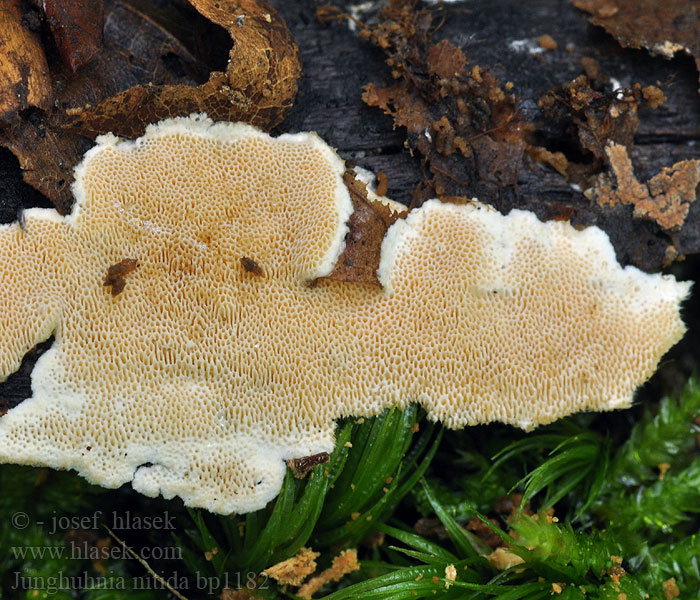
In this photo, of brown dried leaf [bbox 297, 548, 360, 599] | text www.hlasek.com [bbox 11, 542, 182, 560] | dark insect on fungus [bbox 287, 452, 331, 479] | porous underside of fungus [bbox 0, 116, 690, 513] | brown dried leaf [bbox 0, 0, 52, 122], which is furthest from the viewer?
text www.hlasek.com [bbox 11, 542, 182, 560]

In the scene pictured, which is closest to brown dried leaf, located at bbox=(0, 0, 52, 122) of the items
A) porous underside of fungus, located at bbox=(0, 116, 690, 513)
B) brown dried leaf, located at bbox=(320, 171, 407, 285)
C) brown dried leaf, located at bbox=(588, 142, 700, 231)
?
porous underside of fungus, located at bbox=(0, 116, 690, 513)

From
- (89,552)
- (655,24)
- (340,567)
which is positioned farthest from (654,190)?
(89,552)

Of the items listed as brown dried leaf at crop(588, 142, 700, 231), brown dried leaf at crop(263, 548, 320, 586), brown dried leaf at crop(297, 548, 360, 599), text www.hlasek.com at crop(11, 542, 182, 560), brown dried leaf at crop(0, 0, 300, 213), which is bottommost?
text www.hlasek.com at crop(11, 542, 182, 560)

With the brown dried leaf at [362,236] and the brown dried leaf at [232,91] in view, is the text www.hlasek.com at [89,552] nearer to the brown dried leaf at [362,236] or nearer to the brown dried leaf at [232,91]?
the brown dried leaf at [362,236]

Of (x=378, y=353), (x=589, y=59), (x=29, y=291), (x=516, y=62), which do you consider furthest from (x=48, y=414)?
(x=589, y=59)

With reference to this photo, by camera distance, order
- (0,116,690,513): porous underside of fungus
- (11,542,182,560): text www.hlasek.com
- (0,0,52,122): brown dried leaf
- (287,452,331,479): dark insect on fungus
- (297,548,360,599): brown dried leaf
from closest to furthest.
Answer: (0,0,52,122): brown dried leaf < (0,116,690,513): porous underside of fungus < (287,452,331,479): dark insect on fungus < (297,548,360,599): brown dried leaf < (11,542,182,560): text www.hlasek.com

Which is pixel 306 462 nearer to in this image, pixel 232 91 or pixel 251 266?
pixel 251 266

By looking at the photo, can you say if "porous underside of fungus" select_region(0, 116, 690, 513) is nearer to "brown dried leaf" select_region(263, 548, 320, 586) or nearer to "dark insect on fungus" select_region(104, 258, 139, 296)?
"dark insect on fungus" select_region(104, 258, 139, 296)
